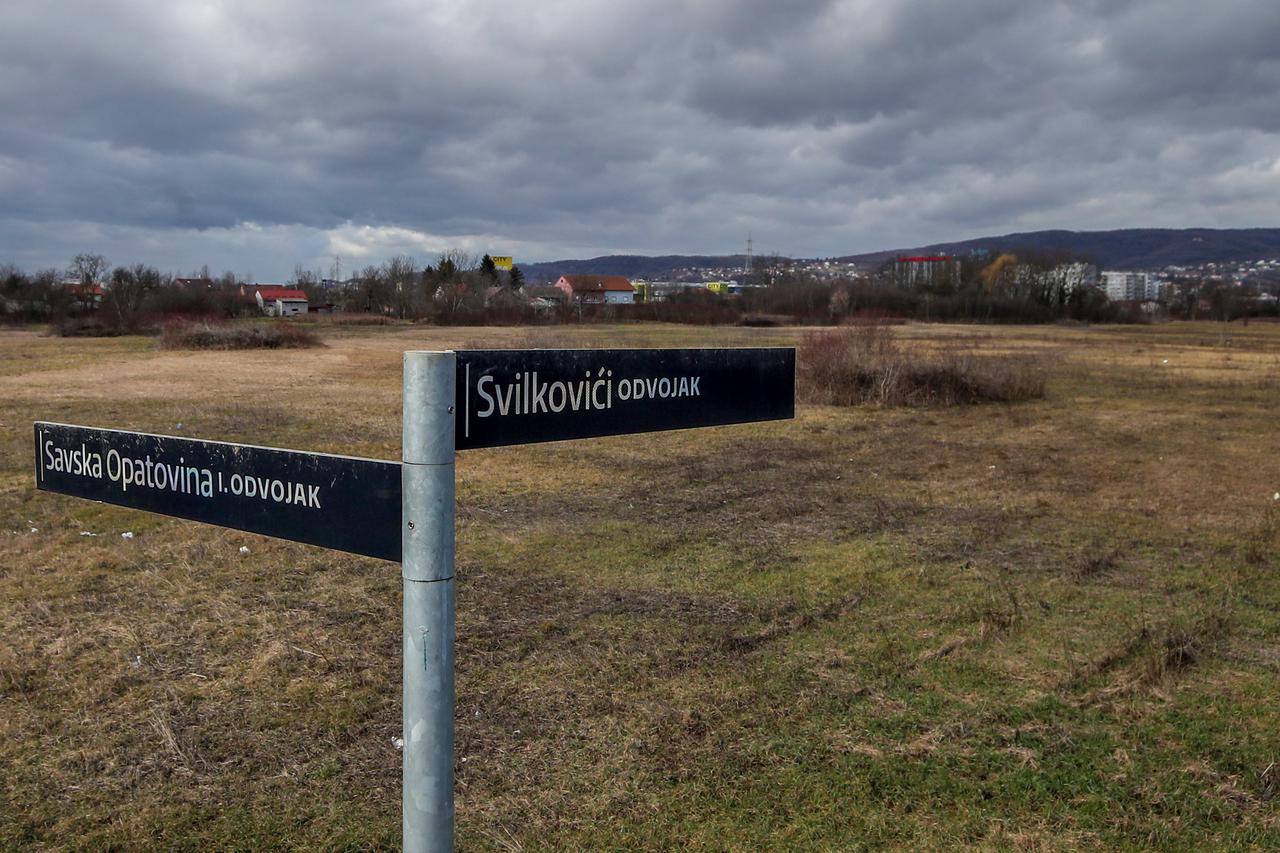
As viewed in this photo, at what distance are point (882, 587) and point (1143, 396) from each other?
1946cm

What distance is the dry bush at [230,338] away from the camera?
36000 mm

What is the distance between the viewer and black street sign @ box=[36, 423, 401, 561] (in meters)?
1.77

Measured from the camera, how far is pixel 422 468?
1625mm

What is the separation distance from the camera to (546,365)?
6.35 ft

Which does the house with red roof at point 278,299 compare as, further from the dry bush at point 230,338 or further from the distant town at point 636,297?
the dry bush at point 230,338

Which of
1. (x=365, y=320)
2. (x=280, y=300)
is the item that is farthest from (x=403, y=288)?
(x=280, y=300)

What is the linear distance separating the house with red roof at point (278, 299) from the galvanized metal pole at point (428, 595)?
88.9 meters

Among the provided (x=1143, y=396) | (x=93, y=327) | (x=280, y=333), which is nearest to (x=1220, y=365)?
(x=1143, y=396)

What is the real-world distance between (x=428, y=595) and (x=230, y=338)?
3808 cm

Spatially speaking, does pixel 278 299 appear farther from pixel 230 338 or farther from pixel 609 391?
pixel 609 391

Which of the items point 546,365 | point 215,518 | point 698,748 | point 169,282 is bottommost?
point 698,748

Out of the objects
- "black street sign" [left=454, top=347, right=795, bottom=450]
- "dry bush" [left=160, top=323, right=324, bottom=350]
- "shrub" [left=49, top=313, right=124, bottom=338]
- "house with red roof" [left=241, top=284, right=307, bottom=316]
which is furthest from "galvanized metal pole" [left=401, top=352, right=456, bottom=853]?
"house with red roof" [left=241, top=284, right=307, bottom=316]

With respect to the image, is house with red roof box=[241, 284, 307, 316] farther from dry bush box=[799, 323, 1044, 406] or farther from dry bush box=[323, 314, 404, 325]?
dry bush box=[799, 323, 1044, 406]

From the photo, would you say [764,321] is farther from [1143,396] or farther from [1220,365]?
[1143,396]
